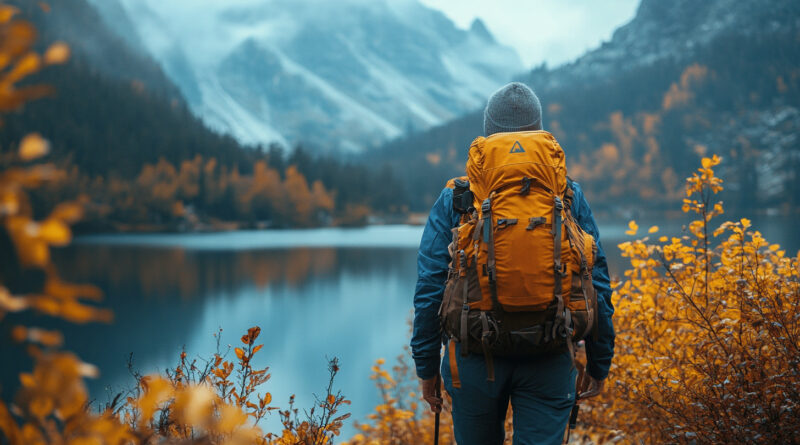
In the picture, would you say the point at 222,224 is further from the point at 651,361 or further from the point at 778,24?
the point at 778,24

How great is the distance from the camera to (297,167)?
10119 centimetres

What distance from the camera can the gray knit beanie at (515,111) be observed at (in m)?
2.55

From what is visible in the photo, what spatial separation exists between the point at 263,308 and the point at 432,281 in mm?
23833

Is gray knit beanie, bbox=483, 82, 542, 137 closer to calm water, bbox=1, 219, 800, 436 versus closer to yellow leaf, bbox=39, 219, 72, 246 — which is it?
yellow leaf, bbox=39, 219, 72, 246

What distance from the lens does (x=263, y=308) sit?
25.2 m

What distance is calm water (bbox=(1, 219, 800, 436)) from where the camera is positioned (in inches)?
638

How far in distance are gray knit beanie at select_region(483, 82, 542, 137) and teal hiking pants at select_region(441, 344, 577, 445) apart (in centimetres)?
98

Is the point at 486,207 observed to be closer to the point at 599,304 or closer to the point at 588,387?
the point at 599,304

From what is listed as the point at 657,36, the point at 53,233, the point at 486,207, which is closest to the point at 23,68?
the point at 53,233

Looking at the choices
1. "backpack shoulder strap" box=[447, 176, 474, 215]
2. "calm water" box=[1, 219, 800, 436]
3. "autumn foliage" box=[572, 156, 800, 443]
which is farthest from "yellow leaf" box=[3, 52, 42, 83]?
"calm water" box=[1, 219, 800, 436]

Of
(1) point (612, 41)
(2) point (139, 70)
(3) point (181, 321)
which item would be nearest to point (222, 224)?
(3) point (181, 321)

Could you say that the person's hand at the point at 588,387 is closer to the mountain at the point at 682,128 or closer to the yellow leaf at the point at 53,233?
the yellow leaf at the point at 53,233

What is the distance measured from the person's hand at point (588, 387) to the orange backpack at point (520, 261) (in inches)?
19.2

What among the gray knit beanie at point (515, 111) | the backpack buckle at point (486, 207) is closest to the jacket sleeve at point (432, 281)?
the backpack buckle at point (486, 207)
